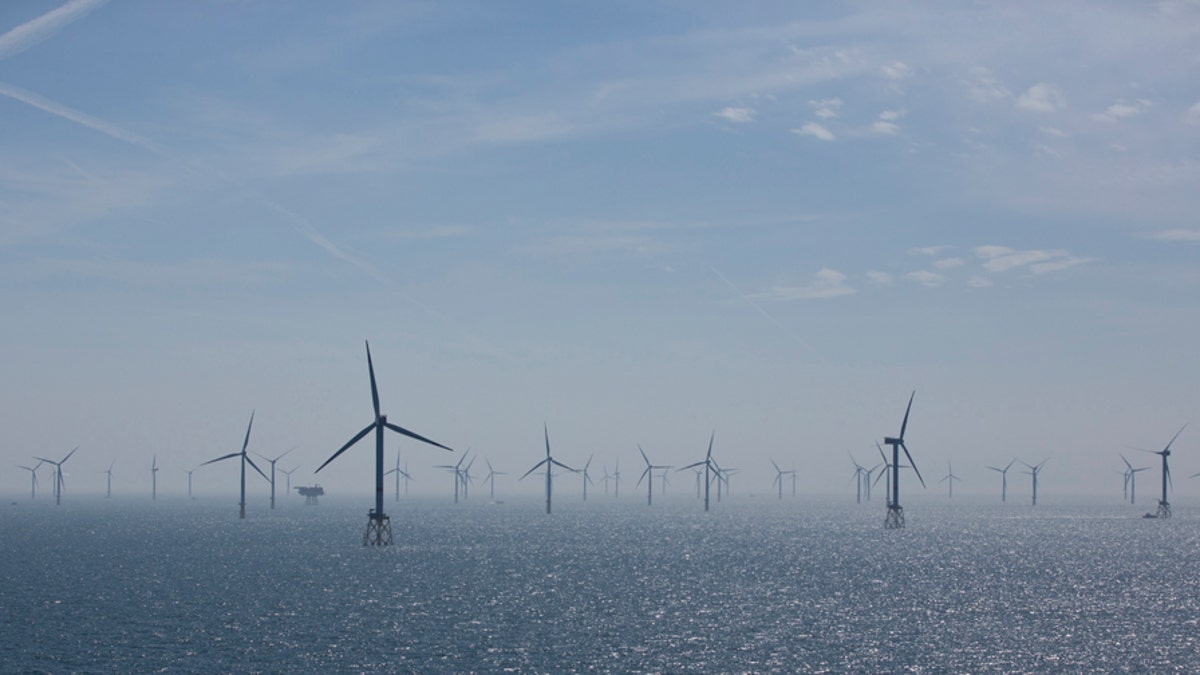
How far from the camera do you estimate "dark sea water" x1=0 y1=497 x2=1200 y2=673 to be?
6656 centimetres

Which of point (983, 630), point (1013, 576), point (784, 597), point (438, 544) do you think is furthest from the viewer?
point (438, 544)

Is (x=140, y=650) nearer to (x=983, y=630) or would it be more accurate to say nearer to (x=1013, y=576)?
(x=983, y=630)

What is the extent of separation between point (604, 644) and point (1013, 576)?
2718 inches

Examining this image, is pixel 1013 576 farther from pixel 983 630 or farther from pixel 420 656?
pixel 420 656

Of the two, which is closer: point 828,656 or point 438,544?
point 828,656

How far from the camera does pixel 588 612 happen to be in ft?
292

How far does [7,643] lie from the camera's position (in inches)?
2694

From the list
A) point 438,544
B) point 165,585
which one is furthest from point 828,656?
point 438,544

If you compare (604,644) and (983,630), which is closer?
(604,644)

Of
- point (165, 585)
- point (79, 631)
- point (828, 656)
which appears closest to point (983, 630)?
point (828, 656)

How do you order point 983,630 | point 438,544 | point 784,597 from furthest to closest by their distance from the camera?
point 438,544 < point 784,597 < point 983,630

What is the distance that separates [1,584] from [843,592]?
247 feet

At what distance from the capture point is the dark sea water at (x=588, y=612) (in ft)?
218

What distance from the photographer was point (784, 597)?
100 m
